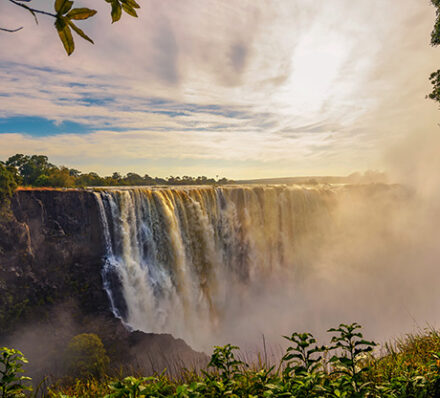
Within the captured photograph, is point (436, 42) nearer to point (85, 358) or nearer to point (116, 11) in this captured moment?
point (116, 11)

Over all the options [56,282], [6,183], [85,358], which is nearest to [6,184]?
[6,183]

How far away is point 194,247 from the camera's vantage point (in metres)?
21.0

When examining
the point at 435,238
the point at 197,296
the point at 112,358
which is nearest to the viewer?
the point at 112,358

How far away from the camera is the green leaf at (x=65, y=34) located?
112 centimetres

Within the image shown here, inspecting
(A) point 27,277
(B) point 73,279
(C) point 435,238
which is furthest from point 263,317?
(C) point 435,238

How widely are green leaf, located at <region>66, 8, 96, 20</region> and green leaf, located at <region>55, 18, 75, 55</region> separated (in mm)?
46

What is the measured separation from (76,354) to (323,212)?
27128 mm

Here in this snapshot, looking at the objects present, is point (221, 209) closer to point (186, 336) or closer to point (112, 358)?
point (186, 336)

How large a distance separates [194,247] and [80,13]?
2047cm

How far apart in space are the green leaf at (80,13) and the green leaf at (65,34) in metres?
0.05

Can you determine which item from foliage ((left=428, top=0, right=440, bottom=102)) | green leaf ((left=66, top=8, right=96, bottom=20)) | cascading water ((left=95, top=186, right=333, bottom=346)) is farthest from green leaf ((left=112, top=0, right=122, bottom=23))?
cascading water ((left=95, top=186, right=333, bottom=346))

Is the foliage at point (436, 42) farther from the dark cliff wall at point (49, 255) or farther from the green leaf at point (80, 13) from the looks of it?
the dark cliff wall at point (49, 255)

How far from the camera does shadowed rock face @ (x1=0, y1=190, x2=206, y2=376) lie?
47.4 feet

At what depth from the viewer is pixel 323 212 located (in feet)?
99.3
